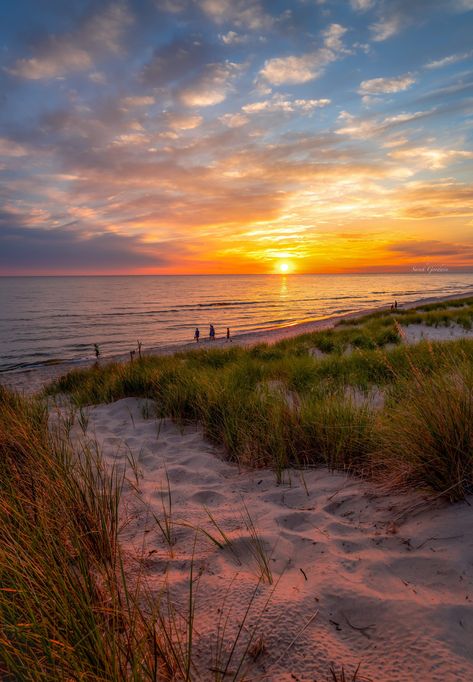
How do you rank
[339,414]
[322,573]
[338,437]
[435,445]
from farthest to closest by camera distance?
[339,414], [338,437], [435,445], [322,573]

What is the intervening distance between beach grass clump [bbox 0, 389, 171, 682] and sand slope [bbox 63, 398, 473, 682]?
0.88 ft

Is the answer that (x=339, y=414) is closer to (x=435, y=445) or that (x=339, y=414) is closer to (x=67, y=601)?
(x=435, y=445)

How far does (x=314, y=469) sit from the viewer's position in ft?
11.4

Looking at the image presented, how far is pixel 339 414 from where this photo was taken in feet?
12.7

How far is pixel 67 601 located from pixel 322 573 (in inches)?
49.4

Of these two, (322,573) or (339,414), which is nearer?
(322,573)

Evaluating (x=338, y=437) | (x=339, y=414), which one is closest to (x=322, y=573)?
(x=338, y=437)

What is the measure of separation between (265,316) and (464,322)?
93.5 feet

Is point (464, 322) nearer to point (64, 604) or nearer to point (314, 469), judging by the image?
point (314, 469)

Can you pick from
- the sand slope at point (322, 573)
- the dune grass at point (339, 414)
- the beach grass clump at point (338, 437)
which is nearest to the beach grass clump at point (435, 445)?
the dune grass at point (339, 414)

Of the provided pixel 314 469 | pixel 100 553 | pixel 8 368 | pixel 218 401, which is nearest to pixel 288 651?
pixel 100 553

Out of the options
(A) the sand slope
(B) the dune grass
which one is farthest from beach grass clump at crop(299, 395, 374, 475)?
(A) the sand slope

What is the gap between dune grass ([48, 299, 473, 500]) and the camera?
2646 millimetres

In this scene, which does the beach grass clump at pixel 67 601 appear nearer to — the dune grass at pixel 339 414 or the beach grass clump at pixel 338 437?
the dune grass at pixel 339 414
